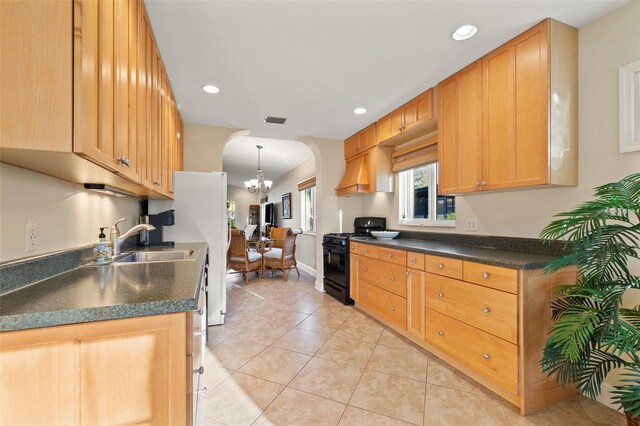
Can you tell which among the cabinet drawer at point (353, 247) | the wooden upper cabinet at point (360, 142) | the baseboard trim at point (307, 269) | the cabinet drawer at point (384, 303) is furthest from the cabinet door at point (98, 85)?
the baseboard trim at point (307, 269)

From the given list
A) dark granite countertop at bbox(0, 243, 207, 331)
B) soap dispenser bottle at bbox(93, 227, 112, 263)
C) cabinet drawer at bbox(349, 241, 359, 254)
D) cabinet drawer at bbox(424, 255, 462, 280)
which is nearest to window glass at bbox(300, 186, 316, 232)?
cabinet drawer at bbox(349, 241, 359, 254)

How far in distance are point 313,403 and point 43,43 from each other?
6.91ft

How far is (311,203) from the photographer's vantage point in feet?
21.1

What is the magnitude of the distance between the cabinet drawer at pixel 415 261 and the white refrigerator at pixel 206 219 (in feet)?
6.44

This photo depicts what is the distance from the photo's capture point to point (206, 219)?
302 cm

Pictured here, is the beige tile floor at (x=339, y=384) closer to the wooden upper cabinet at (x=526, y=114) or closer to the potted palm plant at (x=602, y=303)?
the potted palm plant at (x=602, y=303)

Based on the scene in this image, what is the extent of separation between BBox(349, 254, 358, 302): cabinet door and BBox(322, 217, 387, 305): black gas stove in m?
0.07

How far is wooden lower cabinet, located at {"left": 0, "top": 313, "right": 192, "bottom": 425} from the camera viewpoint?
76 centimetres

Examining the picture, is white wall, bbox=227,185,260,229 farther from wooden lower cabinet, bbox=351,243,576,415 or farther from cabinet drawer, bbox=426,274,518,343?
cabinet drawer, bbox=426,274,518,343

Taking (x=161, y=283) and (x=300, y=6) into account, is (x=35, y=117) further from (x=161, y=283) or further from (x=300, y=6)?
(x=300, y=6)

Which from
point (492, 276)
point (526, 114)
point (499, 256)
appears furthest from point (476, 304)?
point (526, 114)

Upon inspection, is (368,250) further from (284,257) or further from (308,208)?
(308,208)

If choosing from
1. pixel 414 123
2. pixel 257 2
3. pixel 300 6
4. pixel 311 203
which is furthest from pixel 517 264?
pixel 311 203

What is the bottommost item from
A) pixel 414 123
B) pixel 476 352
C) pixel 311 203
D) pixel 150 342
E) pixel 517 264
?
pixel 476 352
